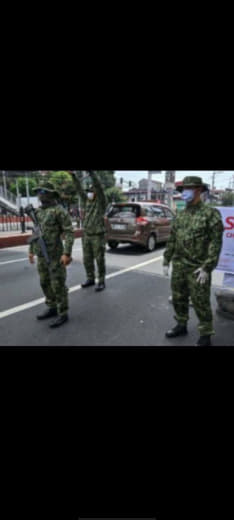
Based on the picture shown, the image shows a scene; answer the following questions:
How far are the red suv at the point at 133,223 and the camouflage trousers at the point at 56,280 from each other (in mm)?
4127

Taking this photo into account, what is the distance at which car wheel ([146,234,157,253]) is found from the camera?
291 inches

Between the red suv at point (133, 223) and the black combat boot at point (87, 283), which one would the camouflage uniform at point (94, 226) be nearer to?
the black combat boot at point (87, 283)

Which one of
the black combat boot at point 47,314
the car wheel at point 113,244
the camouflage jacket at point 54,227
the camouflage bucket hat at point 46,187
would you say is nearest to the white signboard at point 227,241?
the camouflage jacket at point 54,227

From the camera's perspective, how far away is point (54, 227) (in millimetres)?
2924

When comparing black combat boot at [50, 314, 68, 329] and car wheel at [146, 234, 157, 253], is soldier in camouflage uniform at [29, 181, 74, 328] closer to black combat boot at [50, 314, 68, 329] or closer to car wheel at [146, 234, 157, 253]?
black combat boot at [50, 314, 68, 329]

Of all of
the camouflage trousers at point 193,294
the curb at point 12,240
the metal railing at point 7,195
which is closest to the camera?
the camouflage trousers at point 193,294

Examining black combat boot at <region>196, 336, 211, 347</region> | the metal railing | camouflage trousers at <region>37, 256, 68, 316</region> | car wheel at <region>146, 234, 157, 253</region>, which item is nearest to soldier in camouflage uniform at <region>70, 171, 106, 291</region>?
camouflage trousers at <region>37, 256, 68, 316</region>

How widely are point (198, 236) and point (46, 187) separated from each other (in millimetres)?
1627

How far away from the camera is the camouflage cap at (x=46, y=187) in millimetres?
2801

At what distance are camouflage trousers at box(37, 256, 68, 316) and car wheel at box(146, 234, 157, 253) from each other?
4.58 m
